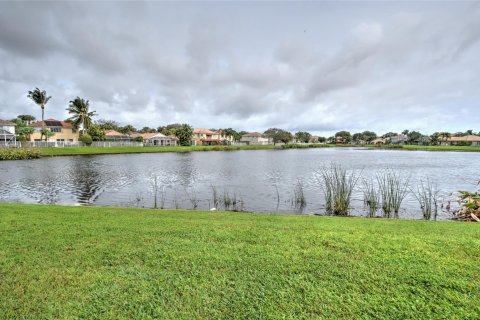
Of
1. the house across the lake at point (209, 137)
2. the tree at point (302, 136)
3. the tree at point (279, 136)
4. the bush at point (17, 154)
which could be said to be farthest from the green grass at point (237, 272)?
the tree at point (302, 136)

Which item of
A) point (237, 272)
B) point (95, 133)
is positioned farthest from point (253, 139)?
point (237, 272)

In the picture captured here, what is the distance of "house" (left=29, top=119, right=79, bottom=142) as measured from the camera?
65.1m

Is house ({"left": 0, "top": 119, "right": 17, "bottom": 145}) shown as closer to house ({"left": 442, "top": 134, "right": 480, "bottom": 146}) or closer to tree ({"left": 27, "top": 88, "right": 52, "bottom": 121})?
tree ({"left": 27, "top": 88, "right": 52, "bottom": 121})

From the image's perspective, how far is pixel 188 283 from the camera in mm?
3617

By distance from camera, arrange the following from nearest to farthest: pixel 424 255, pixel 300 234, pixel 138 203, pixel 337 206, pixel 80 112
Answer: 1. pixel 424 255
2. pixel 300 234
3. pixel 337 206
4. pixel 138 203
5. pixel 80 112

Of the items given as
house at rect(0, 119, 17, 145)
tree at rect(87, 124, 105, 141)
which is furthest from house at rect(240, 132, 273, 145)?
house at rect(0, 119, 17, 145)

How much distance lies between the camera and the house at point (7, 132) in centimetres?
5372

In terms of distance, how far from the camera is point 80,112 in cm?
6738

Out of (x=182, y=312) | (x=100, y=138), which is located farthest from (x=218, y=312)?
(x=100, y=138)

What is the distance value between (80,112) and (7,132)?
52.5 ft

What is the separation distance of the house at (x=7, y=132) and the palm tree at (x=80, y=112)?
12.1m

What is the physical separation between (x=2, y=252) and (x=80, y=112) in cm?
7385

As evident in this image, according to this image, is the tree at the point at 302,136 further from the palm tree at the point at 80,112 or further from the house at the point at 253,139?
the palm tree at the point at 80,112

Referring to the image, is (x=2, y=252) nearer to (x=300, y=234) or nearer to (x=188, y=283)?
(x=188, y=283)
